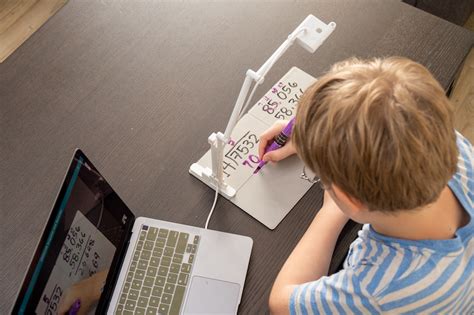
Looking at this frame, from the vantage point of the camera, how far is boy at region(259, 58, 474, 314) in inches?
24.0

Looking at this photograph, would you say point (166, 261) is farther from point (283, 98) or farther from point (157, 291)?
point (283, 98)

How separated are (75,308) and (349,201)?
1.58ft

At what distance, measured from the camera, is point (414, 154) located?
611mm

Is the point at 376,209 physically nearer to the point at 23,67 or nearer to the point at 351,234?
the point at 351,234

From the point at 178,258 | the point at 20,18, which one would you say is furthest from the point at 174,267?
the point at 20,18

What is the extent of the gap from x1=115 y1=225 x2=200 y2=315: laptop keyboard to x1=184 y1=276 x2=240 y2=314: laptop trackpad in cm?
2

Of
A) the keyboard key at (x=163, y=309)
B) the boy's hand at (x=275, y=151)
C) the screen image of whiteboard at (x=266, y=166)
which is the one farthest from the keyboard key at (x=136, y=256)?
the boy's hand at (x=275, y=151)

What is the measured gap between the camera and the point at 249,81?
2.57ft

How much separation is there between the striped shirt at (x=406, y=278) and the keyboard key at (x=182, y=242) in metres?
0.28

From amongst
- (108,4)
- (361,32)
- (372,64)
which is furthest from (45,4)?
(372,64)

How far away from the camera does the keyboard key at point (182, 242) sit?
940 mm

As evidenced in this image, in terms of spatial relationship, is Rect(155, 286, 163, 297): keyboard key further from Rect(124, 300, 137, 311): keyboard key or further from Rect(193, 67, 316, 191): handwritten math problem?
Rect(193, 67, 316, 191): handwritten math problem

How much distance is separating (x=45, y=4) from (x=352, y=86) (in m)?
2.08

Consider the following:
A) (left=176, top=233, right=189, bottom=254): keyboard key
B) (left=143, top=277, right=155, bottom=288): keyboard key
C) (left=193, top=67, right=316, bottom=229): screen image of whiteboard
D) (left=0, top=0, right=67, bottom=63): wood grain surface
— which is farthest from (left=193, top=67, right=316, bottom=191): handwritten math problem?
(left=0, top=0, right=67, bottom=63): wood grain surface
